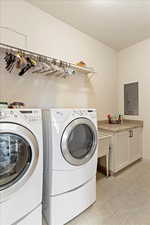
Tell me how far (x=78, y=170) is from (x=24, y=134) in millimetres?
668

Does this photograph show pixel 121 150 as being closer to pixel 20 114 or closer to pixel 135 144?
pixel 135 144

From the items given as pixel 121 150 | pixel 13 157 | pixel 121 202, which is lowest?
pixel 121 202

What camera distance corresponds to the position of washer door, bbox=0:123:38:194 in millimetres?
952

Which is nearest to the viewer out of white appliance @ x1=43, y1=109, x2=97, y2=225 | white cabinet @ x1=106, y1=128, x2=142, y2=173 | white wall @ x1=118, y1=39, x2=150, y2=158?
white appliance @ x1=43, y1=109, x2=97, y2=225

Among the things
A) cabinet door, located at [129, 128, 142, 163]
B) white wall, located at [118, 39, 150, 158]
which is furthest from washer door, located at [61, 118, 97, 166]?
white wall, located at [118, 39, 150, 158]

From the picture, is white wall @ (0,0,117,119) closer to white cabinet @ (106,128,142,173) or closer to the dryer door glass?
white cabinet @ (106,128,142,173)

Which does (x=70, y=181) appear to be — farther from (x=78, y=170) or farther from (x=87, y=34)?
(x=87, y=34)

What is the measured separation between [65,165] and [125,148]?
1472mm

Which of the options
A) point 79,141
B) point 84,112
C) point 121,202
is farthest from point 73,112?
point 121,202

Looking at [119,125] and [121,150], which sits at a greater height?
[119,125]

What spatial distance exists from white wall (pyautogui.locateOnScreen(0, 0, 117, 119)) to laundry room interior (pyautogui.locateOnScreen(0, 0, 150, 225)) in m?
0.01

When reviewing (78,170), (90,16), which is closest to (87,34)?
(90,16)

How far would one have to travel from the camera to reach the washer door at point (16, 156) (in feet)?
3.12

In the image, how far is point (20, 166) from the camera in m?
1.04
